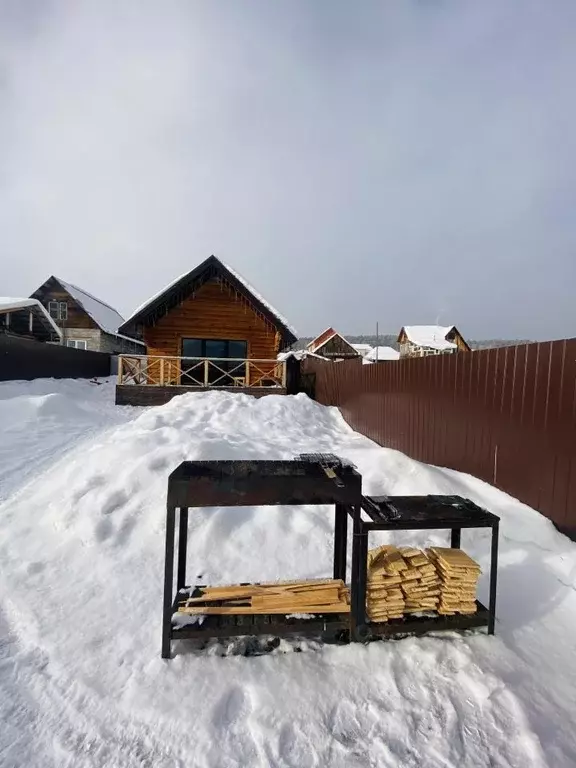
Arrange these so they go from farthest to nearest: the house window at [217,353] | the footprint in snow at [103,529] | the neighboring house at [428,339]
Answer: the neighboring house at [428,339] < the house window at [217,353] < the footprint in snow at [103,529]

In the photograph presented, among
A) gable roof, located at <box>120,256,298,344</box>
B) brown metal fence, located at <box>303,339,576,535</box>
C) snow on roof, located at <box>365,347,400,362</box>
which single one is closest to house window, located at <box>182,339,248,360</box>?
gable roof, located at <box>120,256,298,344</box>

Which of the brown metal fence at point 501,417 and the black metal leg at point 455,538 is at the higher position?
the brown metal fence at point 501,417

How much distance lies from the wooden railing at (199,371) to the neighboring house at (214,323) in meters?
0.12

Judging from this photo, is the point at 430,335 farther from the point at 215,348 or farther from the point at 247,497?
the point at 247,497

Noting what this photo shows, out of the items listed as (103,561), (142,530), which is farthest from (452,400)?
(103,561)

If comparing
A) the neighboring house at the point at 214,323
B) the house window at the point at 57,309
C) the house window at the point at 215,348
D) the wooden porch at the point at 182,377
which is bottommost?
the wooden porch at the point at 182,377

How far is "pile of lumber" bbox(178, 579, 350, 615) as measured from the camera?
95.0 inches

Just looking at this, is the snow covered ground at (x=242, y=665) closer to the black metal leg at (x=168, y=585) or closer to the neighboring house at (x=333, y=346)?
the black metal leg at (x=168, y=585)

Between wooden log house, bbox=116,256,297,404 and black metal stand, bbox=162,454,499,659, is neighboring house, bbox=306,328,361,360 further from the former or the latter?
black metal stand, bbox=162,454,499,659

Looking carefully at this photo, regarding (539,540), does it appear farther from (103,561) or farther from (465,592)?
(103,561)

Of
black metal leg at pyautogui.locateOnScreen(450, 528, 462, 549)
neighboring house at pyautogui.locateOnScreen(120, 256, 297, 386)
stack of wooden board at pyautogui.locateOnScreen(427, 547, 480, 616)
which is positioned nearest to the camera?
stack of wooden board at pyautogui.locateOnScreen(427, 547, 480, 616)

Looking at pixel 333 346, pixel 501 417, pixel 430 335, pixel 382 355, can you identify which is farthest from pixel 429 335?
pixel 501 417

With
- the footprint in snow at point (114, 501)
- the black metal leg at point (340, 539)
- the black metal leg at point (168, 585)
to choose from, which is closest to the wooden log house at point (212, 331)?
the footprint in snow at point (114, 501)

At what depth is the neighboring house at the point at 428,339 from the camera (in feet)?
141
